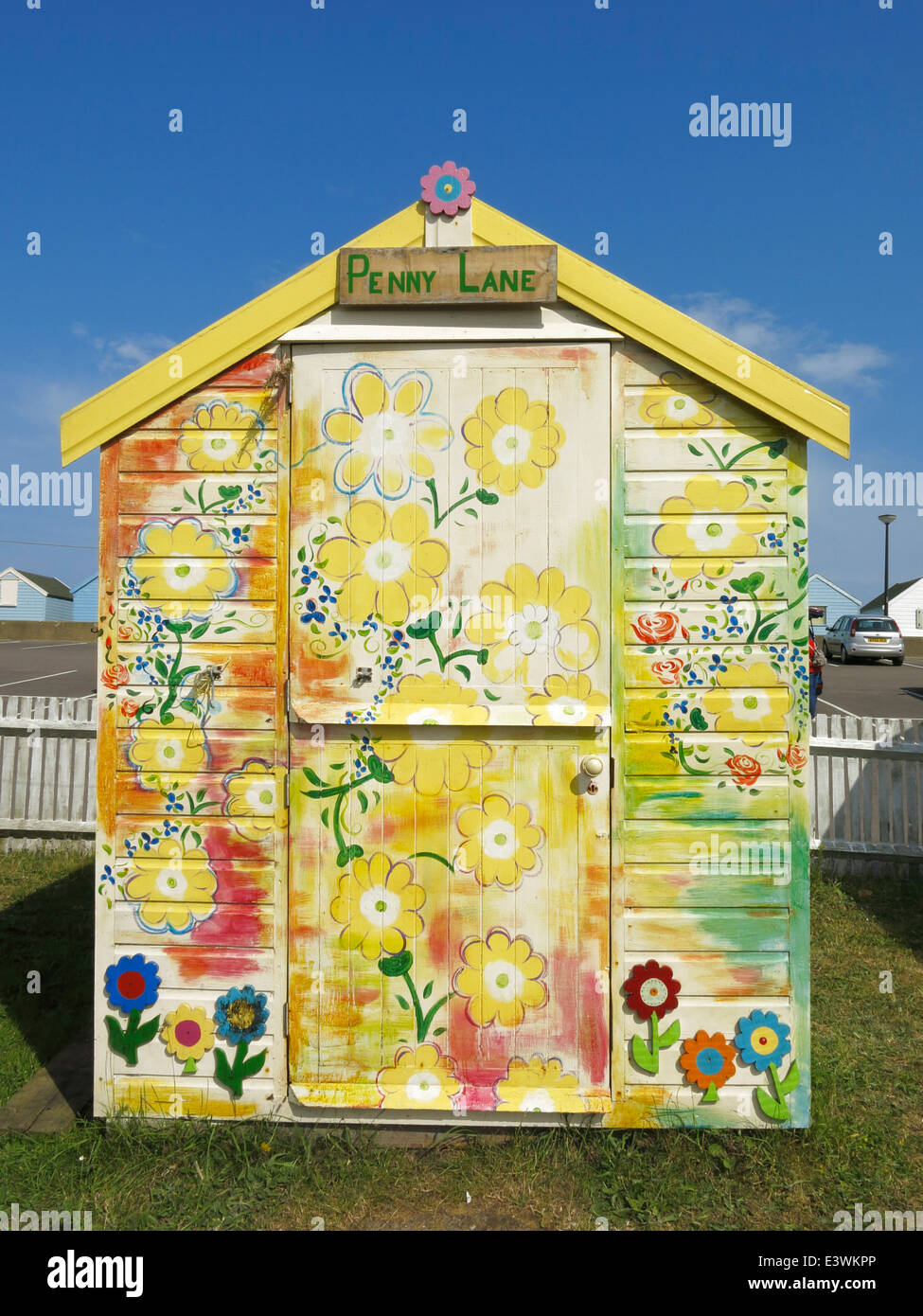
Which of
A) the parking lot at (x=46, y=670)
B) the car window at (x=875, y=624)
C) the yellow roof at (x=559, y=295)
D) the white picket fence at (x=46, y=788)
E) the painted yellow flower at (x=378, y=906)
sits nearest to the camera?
the yellow roof at (x=559, y=295)

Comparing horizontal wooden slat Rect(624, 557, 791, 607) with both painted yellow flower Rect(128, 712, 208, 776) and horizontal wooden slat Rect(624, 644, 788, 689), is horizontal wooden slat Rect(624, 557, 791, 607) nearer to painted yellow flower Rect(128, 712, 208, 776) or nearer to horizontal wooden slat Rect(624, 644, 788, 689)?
horizontal wooden slat Rect(624, 644, 788, 689)

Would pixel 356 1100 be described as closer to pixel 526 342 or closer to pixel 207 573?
pixel 207 573

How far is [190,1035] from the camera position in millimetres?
3398

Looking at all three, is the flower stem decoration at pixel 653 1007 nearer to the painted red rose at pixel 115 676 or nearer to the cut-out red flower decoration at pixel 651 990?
the cut-out red flower decoration at pixel 651 990

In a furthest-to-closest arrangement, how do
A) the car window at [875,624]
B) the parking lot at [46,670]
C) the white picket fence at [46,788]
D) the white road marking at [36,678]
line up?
the car window at [875,624], the white road marking at [36,678], the parking lot at [46,670], the white picket fence at [46,788]

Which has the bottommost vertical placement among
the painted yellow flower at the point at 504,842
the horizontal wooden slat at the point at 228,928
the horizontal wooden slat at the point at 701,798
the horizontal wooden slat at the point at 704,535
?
the horizontal wooden slat at the point at 228,928

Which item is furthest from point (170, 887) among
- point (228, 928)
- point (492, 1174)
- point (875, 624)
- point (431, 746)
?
point (875, 624)

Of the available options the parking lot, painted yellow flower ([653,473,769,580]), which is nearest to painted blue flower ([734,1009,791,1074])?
painted yellow flower ([653,473,769,580])

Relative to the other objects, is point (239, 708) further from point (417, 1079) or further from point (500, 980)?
point (417, 1079)

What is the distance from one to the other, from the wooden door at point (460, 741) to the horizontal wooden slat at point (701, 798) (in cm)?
16

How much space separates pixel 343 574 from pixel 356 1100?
224 cm

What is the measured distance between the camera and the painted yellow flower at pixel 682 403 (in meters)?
3.34

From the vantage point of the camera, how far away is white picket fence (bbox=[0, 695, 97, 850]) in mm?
7445

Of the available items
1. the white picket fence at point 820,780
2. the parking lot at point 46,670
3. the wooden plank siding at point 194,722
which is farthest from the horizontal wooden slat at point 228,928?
the parking lot at point 46,670
